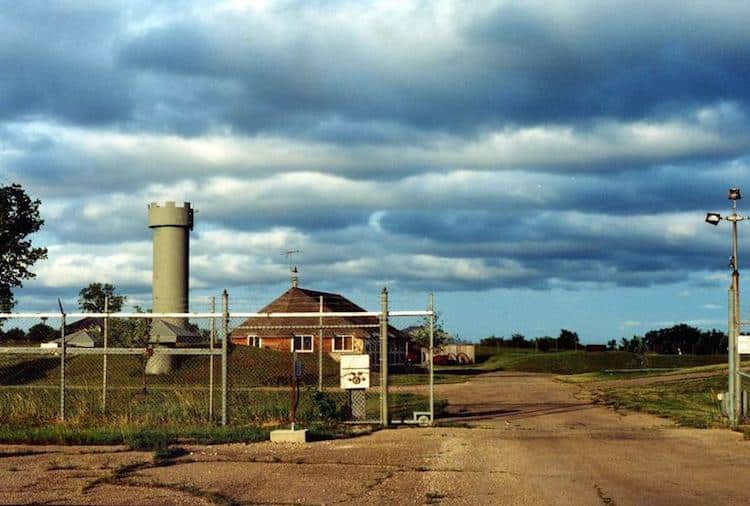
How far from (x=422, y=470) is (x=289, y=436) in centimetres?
421

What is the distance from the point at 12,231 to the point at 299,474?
47923mm

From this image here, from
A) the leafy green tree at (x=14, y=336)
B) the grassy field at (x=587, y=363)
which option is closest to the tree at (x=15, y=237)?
the leafy green tree at (x=14, y=336)

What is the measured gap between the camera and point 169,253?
4719cm

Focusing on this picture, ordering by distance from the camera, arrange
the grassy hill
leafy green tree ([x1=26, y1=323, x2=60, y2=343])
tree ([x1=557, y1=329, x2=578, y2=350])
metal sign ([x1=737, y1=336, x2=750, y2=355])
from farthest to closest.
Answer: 1. tree ([x1=557, y1=329, x2=578, y2=350])
2. the grassy hill
3. leafy green tree ([x1=26, y1=323, x2=60, y2=343])
4. metal sign ([x1=737, y1=336, x2=750, y2=355])

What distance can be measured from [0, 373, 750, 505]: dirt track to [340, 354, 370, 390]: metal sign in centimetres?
116

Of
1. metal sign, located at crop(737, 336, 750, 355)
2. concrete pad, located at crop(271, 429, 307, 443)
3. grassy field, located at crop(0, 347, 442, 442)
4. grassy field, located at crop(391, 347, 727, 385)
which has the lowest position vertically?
concrete pad, located at crop(271, 429, 307, 443)

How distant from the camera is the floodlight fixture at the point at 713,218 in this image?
20766 mm

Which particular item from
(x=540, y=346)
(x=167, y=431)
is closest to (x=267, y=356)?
(x=167, y=431)

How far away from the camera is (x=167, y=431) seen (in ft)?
59.6

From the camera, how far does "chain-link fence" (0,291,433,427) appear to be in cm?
1997

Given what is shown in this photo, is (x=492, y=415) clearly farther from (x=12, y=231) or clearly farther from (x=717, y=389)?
(x=12, y=231)

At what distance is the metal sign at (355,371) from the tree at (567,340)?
83.4 meters

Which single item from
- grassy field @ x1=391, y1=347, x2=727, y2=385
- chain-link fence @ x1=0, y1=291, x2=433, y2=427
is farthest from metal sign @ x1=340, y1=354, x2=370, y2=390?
grassy field @ x1=391, y1=347, x2=727, y2=385

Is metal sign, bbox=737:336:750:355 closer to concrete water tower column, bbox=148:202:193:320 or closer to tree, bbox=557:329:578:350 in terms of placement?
concrete water tower column, bbox=148:202:193:320
